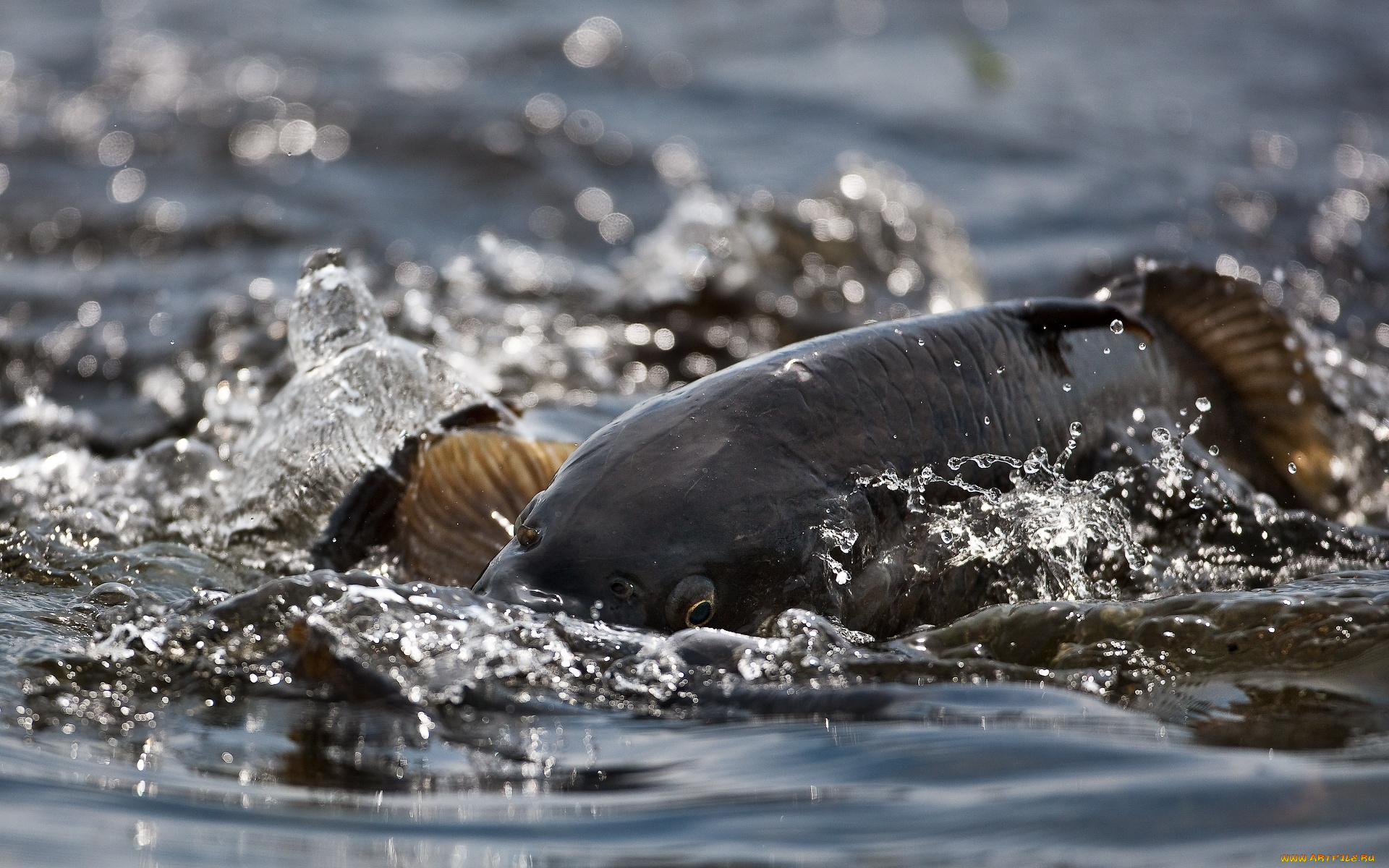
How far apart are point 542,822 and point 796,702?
1.55 feet

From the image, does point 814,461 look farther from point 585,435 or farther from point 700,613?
point 585,435

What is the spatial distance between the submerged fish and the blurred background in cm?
207

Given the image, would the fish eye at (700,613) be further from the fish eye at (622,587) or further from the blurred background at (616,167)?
the blurred background at (616,167)

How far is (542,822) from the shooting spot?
179cm

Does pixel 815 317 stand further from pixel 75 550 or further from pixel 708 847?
pixel 708 847

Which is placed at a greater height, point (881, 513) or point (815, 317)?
point (815, 317)

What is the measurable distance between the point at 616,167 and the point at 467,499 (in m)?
5.33

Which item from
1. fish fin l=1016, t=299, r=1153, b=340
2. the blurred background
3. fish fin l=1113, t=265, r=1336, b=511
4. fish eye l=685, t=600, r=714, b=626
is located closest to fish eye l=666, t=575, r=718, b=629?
fish eye l=685, t=600, r=714, b=626

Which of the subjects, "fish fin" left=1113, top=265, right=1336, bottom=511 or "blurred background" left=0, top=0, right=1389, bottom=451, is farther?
"blurred background" left=0, top=0, right=1389, bottom=451

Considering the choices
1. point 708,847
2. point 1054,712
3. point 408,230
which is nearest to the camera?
point 708,847

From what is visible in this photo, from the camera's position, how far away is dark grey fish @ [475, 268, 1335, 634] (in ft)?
7.61

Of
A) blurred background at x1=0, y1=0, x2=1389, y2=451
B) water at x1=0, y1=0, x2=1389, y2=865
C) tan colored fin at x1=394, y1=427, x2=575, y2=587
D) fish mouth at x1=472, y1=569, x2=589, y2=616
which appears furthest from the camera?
blurred background at x1=0, y1=0, x2=1389, y2=451

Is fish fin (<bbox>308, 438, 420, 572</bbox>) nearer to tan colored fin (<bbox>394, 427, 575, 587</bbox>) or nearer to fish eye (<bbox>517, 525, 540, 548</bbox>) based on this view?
tan colored fin (<bbox>394, 427, 575, 587</bbox>)

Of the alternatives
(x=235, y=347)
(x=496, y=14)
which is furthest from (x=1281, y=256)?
(x=496, y=14)
